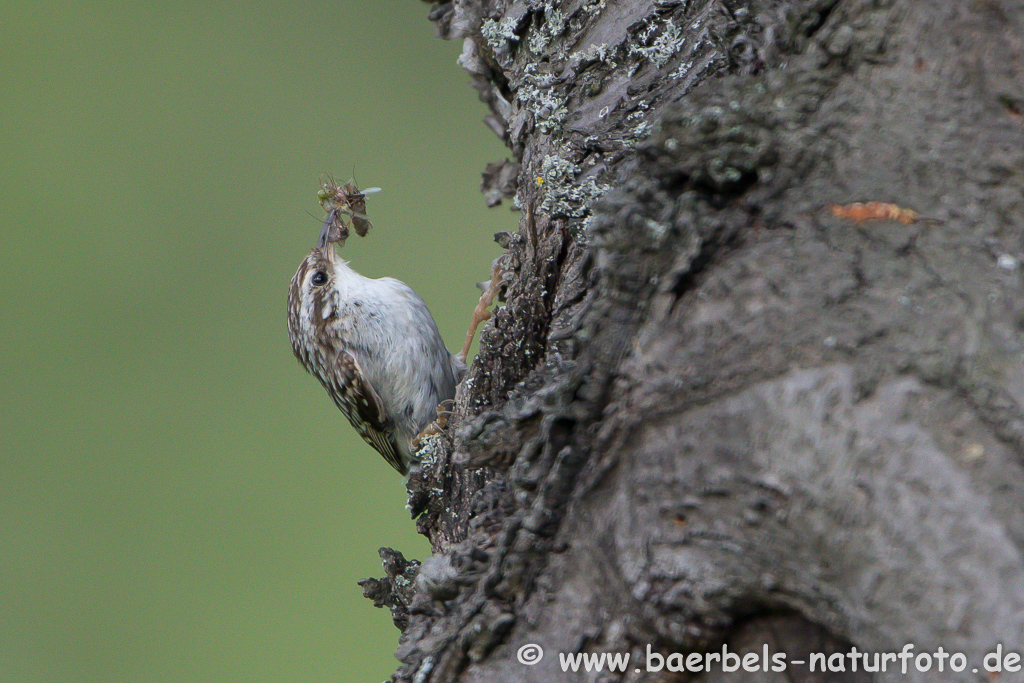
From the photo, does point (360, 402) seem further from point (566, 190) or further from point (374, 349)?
point (566, 190)

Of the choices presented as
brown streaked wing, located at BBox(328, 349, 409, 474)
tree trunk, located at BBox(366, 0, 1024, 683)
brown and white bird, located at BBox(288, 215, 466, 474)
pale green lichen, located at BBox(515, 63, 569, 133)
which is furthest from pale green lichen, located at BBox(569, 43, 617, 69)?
brown streaked wing, located at BBox(328, 349, 409, 474)

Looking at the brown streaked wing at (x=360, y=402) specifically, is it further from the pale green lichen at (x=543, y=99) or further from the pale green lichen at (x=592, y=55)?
the pale green lichen at (x=592, y=55)

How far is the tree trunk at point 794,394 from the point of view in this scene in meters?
0.68

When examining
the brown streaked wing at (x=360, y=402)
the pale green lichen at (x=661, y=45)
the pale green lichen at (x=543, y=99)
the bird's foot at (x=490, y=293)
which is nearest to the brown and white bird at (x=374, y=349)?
the brown streaked wing at (x=360, y=402)

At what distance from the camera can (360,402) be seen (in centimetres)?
230

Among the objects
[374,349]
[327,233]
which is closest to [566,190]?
[374,349]

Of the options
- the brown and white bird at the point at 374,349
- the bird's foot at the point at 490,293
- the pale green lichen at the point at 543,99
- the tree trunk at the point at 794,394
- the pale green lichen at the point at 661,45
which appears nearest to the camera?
the tree trunk at the point at 794,394

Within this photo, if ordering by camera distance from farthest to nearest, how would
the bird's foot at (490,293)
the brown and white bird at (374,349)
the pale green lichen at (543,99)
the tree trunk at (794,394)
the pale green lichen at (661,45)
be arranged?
the brown and white bird at (374,349)
the bird's foot at (490,293)
the pale green lichen at (543,99)
the pale green lichen at (661,45)
the tree trunk at (794,394)

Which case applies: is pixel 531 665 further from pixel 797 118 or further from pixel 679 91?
pixel 679 91

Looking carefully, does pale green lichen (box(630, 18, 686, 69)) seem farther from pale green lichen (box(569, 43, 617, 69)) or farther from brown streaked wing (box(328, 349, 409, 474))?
brown streaked wing (box(328, 349, 409, 474))

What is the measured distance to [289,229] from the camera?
129 inches

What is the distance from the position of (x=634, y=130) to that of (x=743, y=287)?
1.55 feet

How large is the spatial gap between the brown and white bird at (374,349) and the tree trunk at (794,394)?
4.51 ft

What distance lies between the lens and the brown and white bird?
2.29 metres
